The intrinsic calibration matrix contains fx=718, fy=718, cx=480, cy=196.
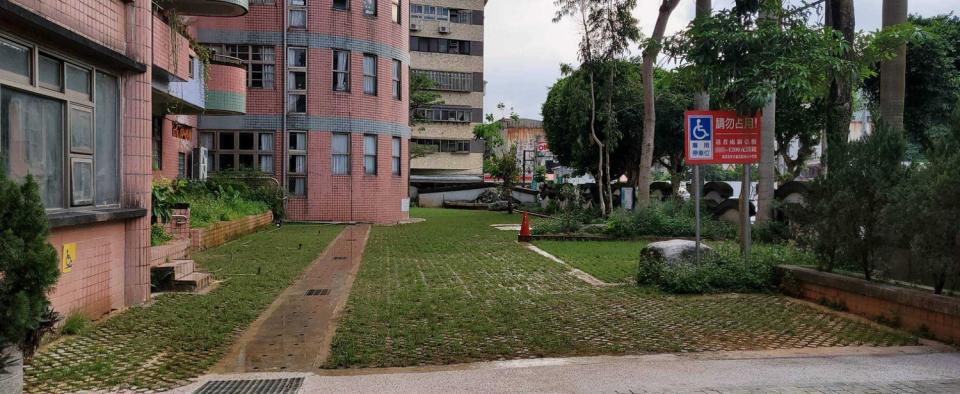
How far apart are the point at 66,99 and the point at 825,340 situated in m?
7.94

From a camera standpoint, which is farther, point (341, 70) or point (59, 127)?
point (341, 70)

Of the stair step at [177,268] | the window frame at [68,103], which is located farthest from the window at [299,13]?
the window frame at [68,103]

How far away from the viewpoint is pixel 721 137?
10.6 m

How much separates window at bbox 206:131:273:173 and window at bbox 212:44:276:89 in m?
1.73

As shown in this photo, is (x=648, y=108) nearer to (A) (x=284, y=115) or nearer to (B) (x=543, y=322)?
(A) (x=284, y=115)

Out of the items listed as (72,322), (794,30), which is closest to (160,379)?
(72,322)

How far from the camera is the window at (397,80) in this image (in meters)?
26.5

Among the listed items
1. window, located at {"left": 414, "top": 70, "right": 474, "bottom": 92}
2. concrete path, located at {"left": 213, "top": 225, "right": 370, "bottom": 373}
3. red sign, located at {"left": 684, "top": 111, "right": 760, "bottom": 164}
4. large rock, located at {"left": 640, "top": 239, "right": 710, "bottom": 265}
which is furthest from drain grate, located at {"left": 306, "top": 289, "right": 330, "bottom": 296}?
window, located at {"left": 414, "top": 70, "right": 474, "bottom": 92}

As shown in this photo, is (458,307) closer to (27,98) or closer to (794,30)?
(27,98)

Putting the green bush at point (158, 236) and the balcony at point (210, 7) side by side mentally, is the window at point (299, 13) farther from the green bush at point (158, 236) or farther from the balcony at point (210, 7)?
the green bush at point (158, 236)

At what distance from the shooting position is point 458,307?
8.74 m

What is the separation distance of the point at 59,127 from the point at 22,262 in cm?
346

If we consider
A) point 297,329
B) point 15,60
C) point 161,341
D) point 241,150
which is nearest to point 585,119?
point 241,150

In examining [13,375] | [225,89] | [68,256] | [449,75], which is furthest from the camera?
[449,75]
